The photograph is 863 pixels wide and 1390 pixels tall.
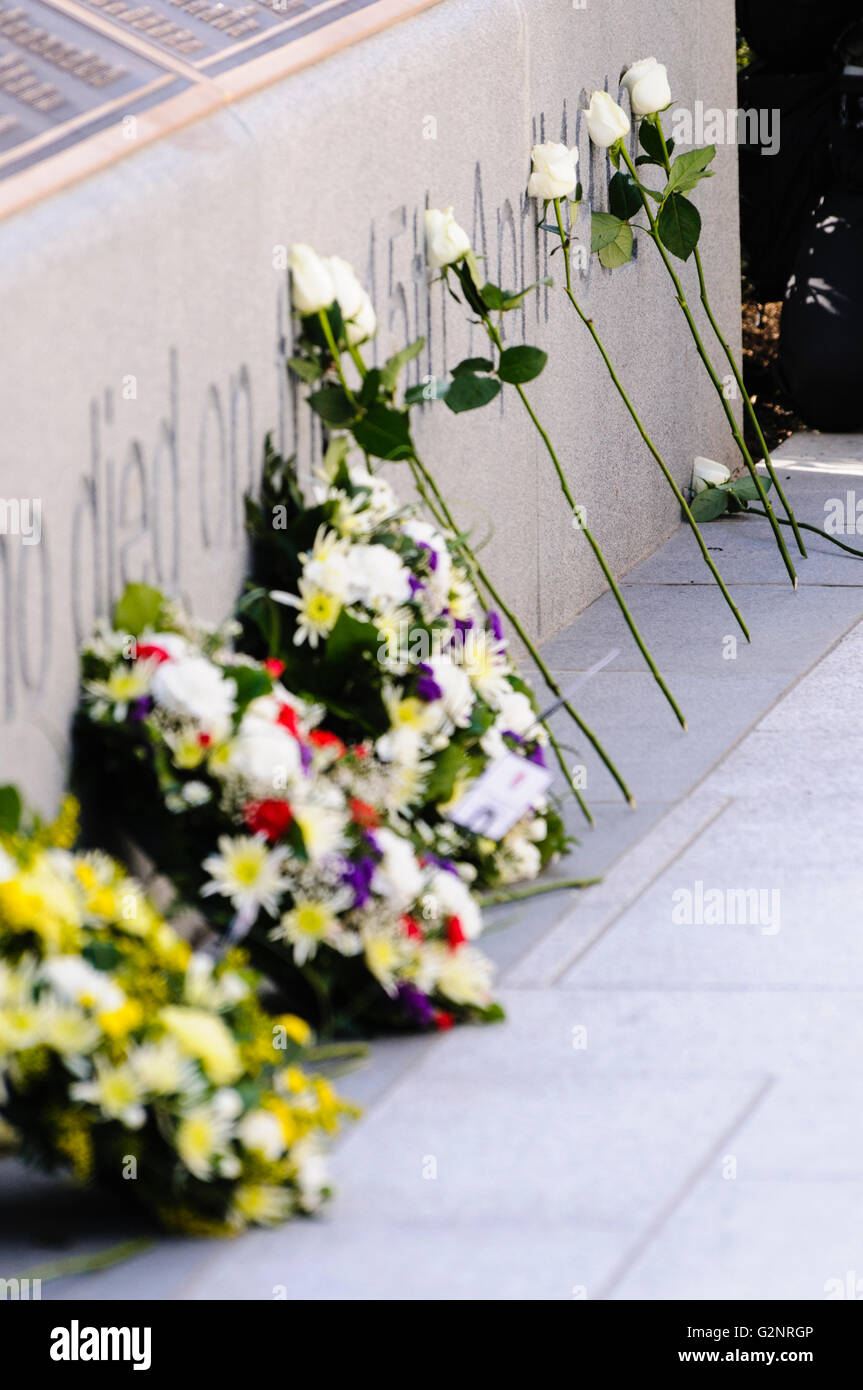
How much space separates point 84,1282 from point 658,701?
3044 millimetres

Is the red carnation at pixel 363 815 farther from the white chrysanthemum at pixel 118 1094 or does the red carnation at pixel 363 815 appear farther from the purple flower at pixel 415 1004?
the white chrysanthemum at pixel 118 1094

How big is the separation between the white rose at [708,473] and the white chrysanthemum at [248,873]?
472cm

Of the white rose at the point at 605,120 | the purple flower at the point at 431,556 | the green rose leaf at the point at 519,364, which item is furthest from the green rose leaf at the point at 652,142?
the purple flower at the point at 431,556

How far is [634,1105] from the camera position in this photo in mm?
3107

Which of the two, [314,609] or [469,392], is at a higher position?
[469,392]

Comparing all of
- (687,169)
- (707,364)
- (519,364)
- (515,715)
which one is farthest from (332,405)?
(707,364)

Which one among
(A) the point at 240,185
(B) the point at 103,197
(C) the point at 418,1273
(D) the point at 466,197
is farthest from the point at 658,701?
(C) the point at 418,1273

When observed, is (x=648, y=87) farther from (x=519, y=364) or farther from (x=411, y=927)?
(x=411, y=927)

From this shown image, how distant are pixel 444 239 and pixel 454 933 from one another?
1.86 meters

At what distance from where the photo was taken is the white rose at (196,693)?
10.8 feet

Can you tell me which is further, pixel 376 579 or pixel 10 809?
pixel 376 579
